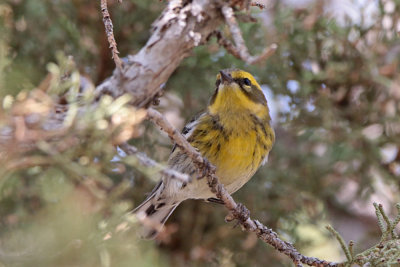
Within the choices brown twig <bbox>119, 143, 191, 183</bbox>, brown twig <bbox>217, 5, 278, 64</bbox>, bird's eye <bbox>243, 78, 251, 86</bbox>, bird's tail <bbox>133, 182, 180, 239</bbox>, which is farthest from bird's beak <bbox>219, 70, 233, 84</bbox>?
brown twig <bbox>119, 143, 191, 183</bbox>

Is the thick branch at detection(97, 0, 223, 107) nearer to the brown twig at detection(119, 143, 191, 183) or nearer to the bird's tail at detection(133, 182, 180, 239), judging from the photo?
the brown twig at detection(119, 143, 191, 183)

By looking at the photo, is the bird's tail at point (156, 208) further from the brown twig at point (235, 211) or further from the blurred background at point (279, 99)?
the brown twig at point (235, 211)

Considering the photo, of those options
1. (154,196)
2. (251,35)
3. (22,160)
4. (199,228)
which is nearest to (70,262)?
(22,160)

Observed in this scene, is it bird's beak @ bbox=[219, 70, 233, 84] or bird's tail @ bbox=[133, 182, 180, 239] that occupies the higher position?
bird's beak @ bbox=[219, 70, 233, 84]

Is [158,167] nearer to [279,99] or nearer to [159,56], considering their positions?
[159,56]

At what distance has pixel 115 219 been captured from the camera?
6.12 ft

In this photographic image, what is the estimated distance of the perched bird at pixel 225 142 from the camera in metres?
3.00

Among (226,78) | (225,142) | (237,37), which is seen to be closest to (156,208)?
(225,142)

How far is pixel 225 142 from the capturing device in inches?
118

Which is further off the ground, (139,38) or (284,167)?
(284,167)

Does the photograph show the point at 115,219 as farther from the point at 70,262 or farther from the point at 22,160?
the point at 22,160

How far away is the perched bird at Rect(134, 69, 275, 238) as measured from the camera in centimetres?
300

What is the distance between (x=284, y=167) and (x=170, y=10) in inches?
98.9

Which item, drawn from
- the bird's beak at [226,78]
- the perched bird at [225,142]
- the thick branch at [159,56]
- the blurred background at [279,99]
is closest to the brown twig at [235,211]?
the thick branch at [159,56]
